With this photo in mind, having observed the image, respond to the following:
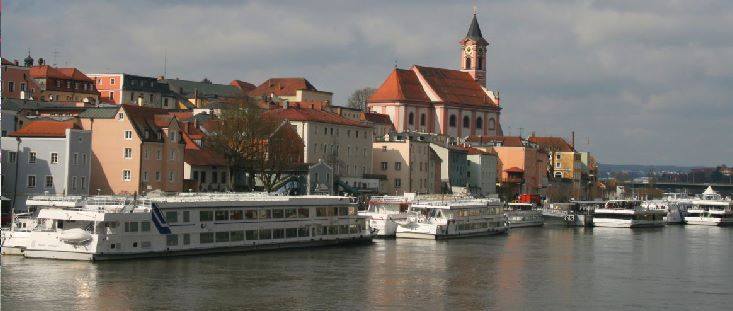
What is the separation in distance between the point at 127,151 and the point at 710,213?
72315mm

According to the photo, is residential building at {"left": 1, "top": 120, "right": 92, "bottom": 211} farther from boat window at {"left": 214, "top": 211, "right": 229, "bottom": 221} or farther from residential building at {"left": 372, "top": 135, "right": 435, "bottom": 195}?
residential building at {"left": 372, "top": 135, "right": 435, "bottom": 195}

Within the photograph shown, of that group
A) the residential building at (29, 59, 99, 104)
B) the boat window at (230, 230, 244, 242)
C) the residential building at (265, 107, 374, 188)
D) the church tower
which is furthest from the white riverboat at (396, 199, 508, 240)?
the church tower

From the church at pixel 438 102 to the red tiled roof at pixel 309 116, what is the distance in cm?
4800

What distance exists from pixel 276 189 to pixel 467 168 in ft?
169

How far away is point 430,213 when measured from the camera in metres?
87.4

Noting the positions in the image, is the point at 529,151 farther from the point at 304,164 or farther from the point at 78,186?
the point at 78,186

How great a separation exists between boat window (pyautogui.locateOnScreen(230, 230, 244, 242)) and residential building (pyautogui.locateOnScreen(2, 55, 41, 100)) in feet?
155

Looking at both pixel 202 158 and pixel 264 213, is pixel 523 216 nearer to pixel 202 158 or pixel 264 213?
pixel 202 158

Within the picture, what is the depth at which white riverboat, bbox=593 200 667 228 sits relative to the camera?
118 meters

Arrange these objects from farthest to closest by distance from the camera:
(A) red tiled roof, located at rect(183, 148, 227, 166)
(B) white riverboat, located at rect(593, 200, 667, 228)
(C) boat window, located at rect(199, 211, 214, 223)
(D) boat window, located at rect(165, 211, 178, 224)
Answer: (B) white riverboat, located at rect(593, 200, 667, 228) < (A) red tiled roof, located at rect(183, 148, 227, 166) < (C) boat window, located at rect(199, 211, 214, 223) < (D) boat window, located at rect(165, 211, 178, 224)

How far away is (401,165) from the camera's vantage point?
4995 inches

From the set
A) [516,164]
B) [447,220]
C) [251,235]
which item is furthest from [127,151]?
[516,164]

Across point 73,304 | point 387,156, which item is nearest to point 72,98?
point 387,156

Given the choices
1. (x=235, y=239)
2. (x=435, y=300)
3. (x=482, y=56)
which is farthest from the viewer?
(x=482, y=56)
